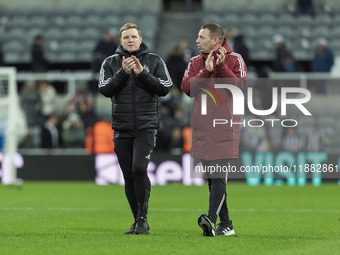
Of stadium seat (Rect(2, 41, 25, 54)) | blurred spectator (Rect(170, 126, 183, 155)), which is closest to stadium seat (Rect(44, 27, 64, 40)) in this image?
stadium seat (Rect(2, 41, 25, 54))

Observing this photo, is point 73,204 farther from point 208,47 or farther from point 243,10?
point 243,10

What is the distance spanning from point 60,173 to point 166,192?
11.9 ft

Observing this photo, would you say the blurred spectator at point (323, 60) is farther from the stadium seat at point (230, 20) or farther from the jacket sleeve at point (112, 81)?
the jacket sleeve at point (112, 81)

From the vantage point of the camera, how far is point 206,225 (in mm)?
7633

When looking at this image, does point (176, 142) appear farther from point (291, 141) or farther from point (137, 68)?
point (137, 68)

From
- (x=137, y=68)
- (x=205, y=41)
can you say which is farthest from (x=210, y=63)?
(x=137, y=68)

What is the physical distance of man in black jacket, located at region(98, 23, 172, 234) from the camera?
26.0 ft

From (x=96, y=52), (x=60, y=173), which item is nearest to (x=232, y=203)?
(x=60, y=173)

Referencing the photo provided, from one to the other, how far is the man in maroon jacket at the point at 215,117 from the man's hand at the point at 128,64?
1.83ft

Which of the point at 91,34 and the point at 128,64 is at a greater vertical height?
the point at 91,34

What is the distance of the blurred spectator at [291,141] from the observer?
16.2m

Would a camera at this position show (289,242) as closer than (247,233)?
Yes

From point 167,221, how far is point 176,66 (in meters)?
8.66

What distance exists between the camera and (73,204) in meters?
12.3
